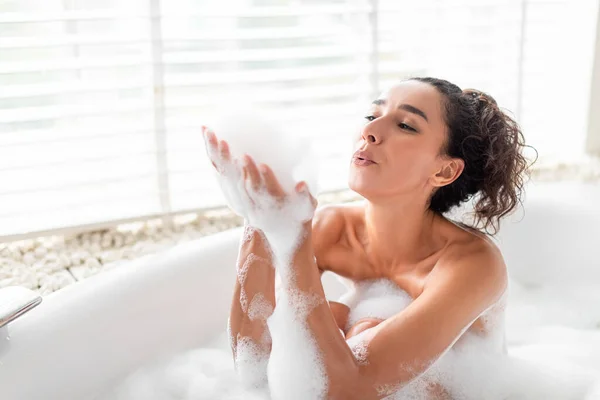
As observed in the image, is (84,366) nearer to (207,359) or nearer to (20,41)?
(207,359)

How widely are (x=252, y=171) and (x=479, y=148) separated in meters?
0.56

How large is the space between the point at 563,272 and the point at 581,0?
1524 mm

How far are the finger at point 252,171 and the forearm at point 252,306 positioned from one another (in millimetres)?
273

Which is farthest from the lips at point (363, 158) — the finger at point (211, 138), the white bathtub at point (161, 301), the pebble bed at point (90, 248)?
the pebble bed at point (90, 248)

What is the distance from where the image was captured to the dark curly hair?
158 centimetres

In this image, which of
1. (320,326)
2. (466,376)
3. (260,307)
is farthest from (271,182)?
(466,376)

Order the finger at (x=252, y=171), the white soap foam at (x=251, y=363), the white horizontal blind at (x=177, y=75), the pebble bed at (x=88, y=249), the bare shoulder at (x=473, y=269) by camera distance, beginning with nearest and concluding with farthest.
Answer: the finger at (x=252, y=171) < the bare shoulder at (x=473, y=269) < the white soap foam at (x=251, y=363) < the pebble bed at (x=88, y=249) < the white horizontal blind at (x=177, y=75)

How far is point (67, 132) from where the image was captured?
2662mm

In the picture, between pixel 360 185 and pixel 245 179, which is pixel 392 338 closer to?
pixel 360 185

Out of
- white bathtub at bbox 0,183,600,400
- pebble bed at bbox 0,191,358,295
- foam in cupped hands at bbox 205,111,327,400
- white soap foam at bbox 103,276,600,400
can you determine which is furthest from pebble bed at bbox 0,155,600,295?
foam in cupped hands at bbox 205,111,327,400

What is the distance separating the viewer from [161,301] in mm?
1888

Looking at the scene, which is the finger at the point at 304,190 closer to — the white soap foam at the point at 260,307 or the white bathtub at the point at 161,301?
the white soap foam at the point at 260,307

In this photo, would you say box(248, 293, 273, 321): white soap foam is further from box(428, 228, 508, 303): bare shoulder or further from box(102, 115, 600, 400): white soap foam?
box(428, 228, 508, 303): bare shoulder

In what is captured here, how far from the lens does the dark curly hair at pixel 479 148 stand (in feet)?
5.20
